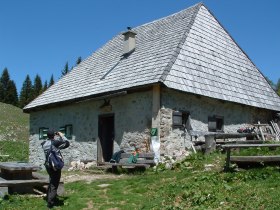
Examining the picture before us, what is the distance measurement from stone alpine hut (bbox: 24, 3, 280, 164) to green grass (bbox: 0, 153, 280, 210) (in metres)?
3.50

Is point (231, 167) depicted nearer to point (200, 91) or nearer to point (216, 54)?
point (200, 91)

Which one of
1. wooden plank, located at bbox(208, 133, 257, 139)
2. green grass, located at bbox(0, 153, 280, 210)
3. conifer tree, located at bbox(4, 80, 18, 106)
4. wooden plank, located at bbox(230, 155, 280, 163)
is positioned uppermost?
conifer tree, located at bbox(4, 80, 18, 106)

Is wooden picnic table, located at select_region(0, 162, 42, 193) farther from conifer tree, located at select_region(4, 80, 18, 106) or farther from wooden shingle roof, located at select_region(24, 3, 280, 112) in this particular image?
conifer tree, located at select_region(4, 80, 18, 106)

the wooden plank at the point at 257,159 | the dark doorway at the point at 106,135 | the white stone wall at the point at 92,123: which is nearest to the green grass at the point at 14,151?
the white stone wall at the point at 92,123

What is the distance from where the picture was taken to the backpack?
8.58m

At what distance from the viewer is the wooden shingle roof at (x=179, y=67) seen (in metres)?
15.1

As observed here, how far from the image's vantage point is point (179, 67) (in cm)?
1496

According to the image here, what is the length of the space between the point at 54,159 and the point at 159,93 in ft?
20.3

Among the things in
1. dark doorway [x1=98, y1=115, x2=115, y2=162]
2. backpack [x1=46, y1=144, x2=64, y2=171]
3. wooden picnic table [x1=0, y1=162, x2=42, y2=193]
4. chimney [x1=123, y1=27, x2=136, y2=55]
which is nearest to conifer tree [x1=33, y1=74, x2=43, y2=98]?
chimney [x1=123, y1=27, x2=136, y2=55]

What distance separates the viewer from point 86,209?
848 centimetres

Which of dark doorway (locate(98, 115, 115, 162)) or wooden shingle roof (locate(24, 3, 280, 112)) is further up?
wooden shingle roof (locate(24, 3, 280, 112))

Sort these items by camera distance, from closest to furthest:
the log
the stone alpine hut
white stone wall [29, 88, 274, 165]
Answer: the log → white stone wall [29, 88, 274, 165] → the stone alpine hut

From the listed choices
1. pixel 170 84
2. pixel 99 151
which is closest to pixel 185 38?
pixel 170 84

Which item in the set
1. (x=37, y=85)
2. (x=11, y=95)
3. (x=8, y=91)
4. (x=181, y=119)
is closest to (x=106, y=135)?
(x=181, y=119)
